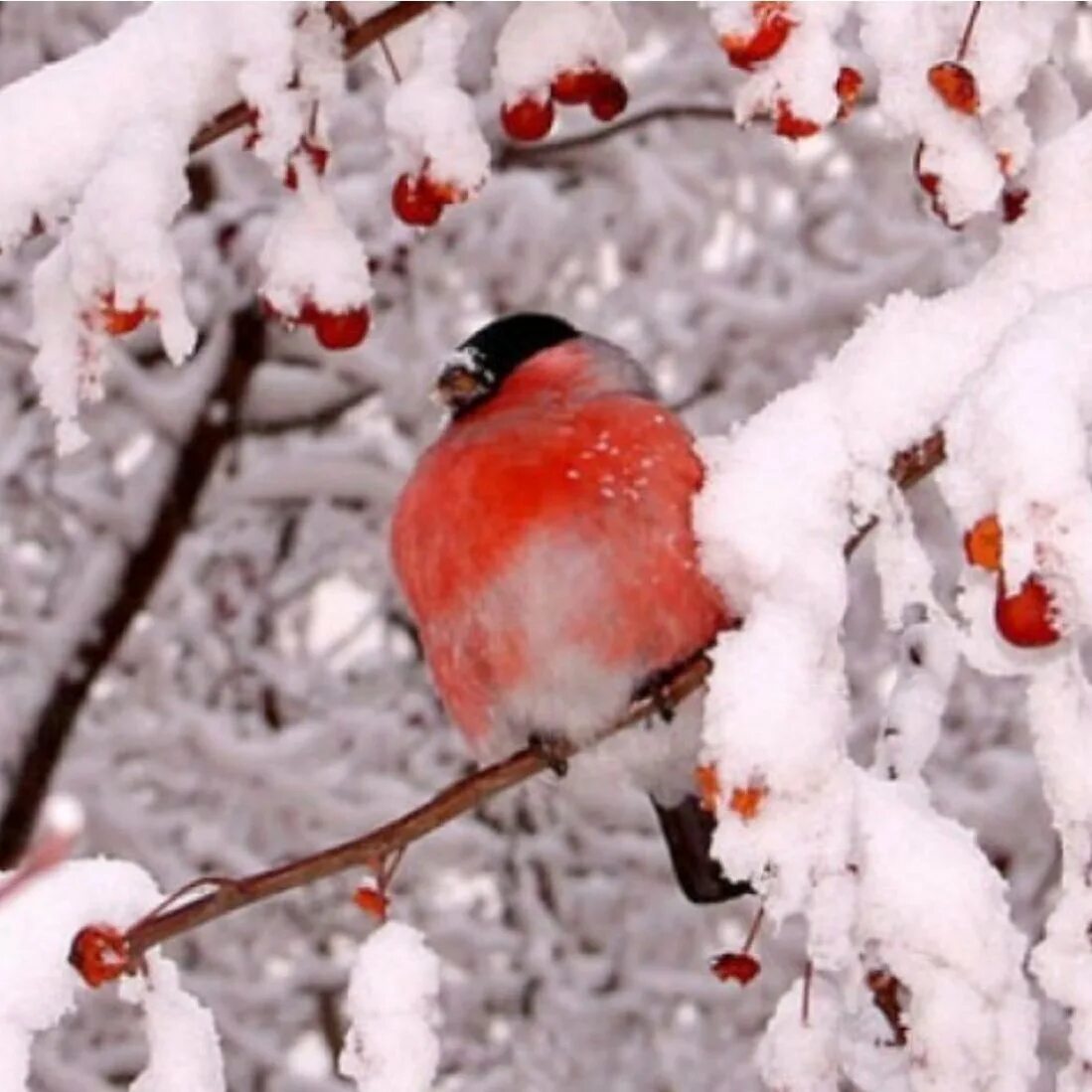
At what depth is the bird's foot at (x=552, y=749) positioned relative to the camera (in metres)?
2.00

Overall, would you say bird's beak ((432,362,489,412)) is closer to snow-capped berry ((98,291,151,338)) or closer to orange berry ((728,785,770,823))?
snow-capped berry ((98,291,151,338))

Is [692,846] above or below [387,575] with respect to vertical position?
above

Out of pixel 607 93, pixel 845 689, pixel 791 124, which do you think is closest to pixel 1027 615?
pixel 845 689

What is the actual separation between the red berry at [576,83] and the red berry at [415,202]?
11 cm

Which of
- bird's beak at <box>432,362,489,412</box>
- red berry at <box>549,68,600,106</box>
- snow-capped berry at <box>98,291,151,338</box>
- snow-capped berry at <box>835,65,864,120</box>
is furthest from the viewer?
bird's beak at <box>432,362,489,412</box>

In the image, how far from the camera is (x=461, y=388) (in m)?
2.41

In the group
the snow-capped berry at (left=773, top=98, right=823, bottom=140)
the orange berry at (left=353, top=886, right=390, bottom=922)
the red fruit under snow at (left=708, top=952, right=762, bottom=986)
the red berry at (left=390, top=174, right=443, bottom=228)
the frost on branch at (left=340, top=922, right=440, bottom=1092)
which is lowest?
the red fruit under snow at (left=708, top=952, right=762, bottom=986)

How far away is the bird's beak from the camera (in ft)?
7.87

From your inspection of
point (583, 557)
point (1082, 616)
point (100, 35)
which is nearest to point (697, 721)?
point (583, 557)

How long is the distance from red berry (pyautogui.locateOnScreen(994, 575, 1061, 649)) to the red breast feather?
0.85 m

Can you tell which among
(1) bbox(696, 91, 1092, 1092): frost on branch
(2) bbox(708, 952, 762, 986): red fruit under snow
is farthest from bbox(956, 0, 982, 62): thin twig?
(2) bbox(708, 952, 762, 986): red fruit under snow

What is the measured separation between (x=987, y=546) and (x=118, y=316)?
652 millimetres

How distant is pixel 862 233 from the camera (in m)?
5.07

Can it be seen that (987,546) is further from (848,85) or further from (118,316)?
(118,316)
